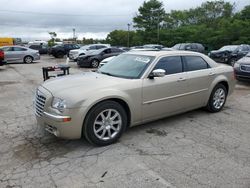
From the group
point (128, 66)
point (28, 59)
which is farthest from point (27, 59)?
point (128, 66)

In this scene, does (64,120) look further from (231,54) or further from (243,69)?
(231,54)

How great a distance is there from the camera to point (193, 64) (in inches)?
213

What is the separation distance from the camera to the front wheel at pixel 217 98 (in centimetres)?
577

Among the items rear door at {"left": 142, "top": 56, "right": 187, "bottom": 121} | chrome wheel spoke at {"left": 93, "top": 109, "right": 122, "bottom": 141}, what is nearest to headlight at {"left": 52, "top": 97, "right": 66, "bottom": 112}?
chrome wheel spoke at {"left": 93, "top": 109, "right": 122, "bottom": 141}

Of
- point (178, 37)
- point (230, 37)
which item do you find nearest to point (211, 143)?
point (230, 37)

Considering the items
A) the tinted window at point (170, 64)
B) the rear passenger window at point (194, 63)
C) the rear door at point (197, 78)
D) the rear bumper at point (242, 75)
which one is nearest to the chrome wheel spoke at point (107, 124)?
the tinted window at point (170, 64)

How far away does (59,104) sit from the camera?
381 centimetres

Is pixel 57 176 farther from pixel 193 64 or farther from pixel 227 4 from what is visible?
pixel 227 4

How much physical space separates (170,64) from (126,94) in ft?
4.36

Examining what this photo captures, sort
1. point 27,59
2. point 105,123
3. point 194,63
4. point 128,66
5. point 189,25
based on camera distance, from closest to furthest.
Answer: point 105,123 < point 128,66 < point 194,63 < point 27,59 < point 189,25

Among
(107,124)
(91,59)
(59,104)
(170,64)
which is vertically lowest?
(107,124)

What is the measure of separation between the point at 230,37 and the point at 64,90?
35.6m

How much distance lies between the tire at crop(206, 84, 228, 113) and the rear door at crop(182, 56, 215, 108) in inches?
9.8

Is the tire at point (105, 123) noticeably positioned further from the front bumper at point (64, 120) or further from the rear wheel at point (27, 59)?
the rear wheel at point (27, 59)
